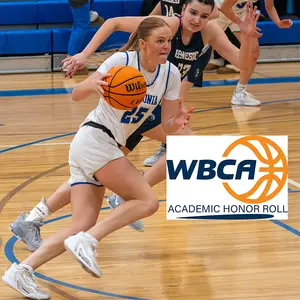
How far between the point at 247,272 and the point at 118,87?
1315 mm

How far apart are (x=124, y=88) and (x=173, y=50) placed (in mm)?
2267

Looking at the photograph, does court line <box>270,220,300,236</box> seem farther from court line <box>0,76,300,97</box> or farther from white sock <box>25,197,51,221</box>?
court line <box>0,76,300,97</box>

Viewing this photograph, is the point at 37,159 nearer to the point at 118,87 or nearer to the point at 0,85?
the point at 118,87

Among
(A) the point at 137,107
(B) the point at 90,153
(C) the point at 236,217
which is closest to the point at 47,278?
(B) the point at 90,153

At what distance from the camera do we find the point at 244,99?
10062 millimetres

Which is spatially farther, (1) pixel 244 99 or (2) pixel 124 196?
(1) pixel 244 99

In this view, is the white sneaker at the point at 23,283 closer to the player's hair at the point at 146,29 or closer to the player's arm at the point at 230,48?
the player's hair at the point at 146,29

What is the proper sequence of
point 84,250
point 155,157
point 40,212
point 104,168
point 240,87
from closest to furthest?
point 84,250
point 104,168
point 40,212
point 155,157
point 240,87

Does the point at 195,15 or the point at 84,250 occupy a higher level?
the point at 195,15

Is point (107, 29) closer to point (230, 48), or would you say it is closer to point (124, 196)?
point (230, 48)

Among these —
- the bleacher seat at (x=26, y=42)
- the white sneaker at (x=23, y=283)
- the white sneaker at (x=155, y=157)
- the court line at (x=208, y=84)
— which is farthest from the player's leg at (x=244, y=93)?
the white sneaker at (x=23, y=283)

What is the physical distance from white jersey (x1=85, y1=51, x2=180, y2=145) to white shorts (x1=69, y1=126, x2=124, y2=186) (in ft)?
0.25

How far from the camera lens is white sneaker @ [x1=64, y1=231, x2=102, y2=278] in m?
4.20

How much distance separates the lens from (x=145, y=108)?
467cm
